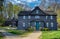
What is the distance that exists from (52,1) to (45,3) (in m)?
1.73

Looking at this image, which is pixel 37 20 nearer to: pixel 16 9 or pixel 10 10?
pixel 16 9

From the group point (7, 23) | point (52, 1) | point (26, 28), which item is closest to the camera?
point (26, 28)

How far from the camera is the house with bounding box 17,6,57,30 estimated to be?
29578 mm

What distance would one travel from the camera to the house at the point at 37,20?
29578 mm

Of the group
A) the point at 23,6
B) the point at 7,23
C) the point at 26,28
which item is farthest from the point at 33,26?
the point at 23,6

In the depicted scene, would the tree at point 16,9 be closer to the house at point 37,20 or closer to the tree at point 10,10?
the tree at point 10,10

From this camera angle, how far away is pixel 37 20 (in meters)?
29.9

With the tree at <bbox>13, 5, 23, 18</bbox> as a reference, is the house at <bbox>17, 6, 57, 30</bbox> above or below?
below

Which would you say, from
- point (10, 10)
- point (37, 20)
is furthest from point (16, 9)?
point (37, 20)

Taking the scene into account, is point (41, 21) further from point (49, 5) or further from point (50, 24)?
point (49, 5)

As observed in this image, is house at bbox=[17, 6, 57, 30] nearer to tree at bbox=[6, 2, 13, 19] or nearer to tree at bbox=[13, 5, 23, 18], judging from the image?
tree at bbox=[13, 5, 23, 18]

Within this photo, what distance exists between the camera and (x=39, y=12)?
30.1 meters

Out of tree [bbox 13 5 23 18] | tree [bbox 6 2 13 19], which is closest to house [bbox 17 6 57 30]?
tree [bbox 13 5 23 18]

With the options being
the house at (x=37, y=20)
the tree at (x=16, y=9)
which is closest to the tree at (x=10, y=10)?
the tree at (x=16, y=9)
